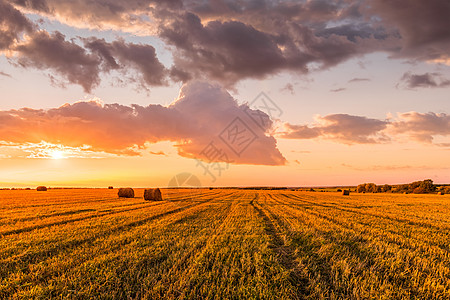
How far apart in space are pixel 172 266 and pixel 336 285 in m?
4.05

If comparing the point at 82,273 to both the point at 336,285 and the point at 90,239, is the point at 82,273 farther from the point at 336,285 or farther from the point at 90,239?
the point at 336,285

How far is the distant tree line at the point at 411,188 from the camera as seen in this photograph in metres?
75.7

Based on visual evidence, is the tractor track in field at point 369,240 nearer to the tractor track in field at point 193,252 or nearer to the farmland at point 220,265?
the farmland at point 220,265

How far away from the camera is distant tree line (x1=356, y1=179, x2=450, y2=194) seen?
7569cm

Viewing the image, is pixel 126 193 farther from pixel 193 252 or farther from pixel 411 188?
pixel 411 188

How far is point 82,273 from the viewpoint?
20.0 feet

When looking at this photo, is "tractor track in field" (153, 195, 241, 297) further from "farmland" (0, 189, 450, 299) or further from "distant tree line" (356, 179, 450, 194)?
"distant tree line" (356, 179, 450, 194)

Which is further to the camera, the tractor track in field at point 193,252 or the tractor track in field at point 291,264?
the tractor track in field at point 193,252

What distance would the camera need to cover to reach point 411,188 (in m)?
81.7

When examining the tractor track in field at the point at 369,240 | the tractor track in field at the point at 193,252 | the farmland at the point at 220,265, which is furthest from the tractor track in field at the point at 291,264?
the tractor track in field at the point at 193,252

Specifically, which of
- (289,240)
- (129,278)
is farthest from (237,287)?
(289,240)

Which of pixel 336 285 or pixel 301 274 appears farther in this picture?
pixel 301 274

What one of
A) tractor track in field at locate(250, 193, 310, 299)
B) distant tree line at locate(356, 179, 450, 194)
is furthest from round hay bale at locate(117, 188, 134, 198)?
distant tree line at locate(356, 179, 450, 194)

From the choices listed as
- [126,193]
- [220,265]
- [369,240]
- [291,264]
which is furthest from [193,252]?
[126,193]
